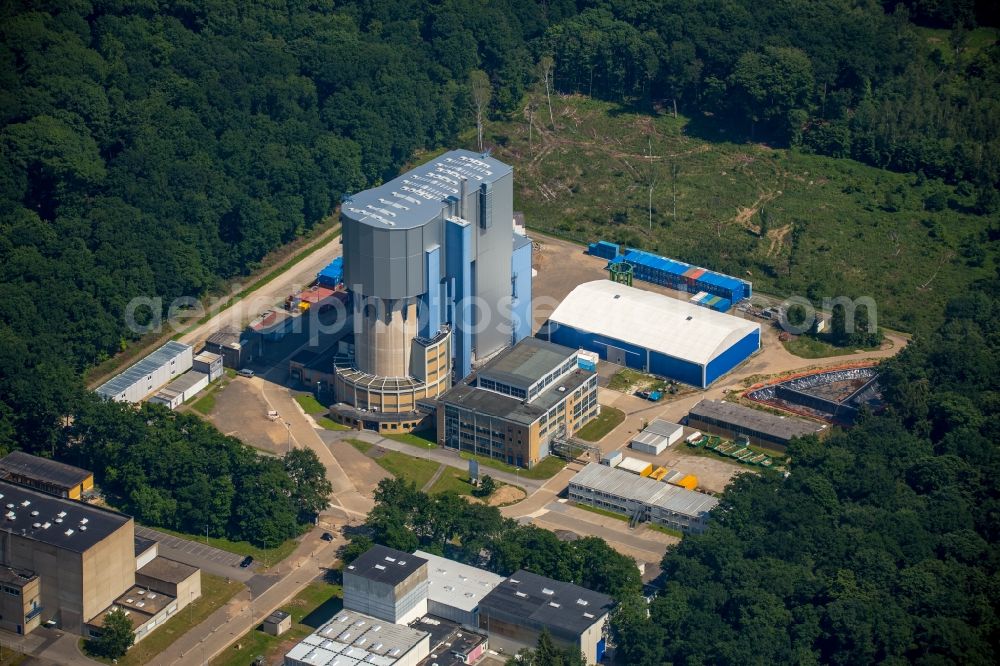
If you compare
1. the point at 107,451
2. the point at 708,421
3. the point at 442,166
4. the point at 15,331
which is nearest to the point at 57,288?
the point at 15,331

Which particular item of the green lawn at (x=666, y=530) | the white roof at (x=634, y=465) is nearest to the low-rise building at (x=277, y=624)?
the green lawn at (x=666, y=530)

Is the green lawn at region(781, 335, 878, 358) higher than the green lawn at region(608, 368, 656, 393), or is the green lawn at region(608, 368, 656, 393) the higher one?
the green lawn at region(781, 335, 878, 358)

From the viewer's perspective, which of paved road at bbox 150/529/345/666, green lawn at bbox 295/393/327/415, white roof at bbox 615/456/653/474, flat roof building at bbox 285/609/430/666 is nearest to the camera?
flat roof building at bbox 285/609/430/666

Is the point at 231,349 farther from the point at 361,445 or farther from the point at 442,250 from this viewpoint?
the point at 442,250

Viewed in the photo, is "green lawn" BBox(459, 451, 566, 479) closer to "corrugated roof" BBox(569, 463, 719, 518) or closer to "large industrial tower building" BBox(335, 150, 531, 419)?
"corrugated roof" BBox(569, 463, 719, 518)

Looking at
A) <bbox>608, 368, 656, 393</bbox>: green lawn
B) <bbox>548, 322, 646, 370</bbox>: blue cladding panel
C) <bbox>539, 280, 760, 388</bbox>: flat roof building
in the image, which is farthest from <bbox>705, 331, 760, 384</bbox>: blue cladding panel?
<bbox>548, 322, 646, 370</bbox>: blue cladding panel

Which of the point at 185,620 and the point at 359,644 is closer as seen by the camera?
the point at 359,644

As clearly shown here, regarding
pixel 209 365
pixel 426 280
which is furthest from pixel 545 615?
pixel 209 365
